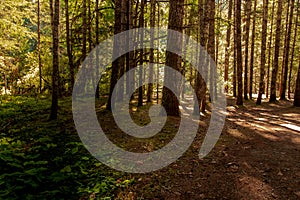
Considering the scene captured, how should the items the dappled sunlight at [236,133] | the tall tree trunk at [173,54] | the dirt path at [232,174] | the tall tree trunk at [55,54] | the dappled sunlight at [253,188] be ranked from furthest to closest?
1. the tall tree trunk at [173,54]
2. the tall tree trunk at [55,54]
3. the dappled sunlight at [236,133]
4. the dirt path at [232,174]
5. the dappled sunlight at [253,188]

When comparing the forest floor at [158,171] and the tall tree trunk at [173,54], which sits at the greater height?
the tall tree trunk at [173,54]

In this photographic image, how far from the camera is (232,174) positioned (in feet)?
17.4

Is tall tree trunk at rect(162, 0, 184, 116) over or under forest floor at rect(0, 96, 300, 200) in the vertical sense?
over

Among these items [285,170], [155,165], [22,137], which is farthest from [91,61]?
[285,170]

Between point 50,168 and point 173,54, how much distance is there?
22.6 ft

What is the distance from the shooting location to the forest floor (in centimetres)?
463

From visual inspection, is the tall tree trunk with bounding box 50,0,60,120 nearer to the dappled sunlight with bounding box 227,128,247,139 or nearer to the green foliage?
the green foliage

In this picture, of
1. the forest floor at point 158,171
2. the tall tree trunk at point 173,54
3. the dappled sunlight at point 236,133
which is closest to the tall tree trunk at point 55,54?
the forest floor at point 158,171

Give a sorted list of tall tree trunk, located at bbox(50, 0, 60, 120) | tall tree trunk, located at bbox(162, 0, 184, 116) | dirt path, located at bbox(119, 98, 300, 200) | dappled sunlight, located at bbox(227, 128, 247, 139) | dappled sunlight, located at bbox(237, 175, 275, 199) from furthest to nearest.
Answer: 1. tall tree trunk, located at bbox(162, 0, 184, 116)
2. tall tree trunk, located at bbox(50, 0, 60, 120)
3. dappled sunlight, located at bbox(227, 128, 247, 139)
4. dirt path, located at bbox(119, 98, 300, 200)
5. dappled sunlight, located at bbox(237, 175, 275, 199)

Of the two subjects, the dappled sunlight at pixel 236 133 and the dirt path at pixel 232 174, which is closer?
the dirt path at pixel 232 174

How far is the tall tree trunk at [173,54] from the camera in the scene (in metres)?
9.98

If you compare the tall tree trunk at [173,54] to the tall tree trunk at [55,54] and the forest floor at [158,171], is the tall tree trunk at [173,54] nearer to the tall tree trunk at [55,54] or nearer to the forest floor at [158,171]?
the forest floor at [158,171]

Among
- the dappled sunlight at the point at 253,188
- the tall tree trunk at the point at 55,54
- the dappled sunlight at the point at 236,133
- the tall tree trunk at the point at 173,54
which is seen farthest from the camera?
the tall tree trunk at the point at 173,54

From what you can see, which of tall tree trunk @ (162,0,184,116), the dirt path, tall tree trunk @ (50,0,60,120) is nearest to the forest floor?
the dirt path
